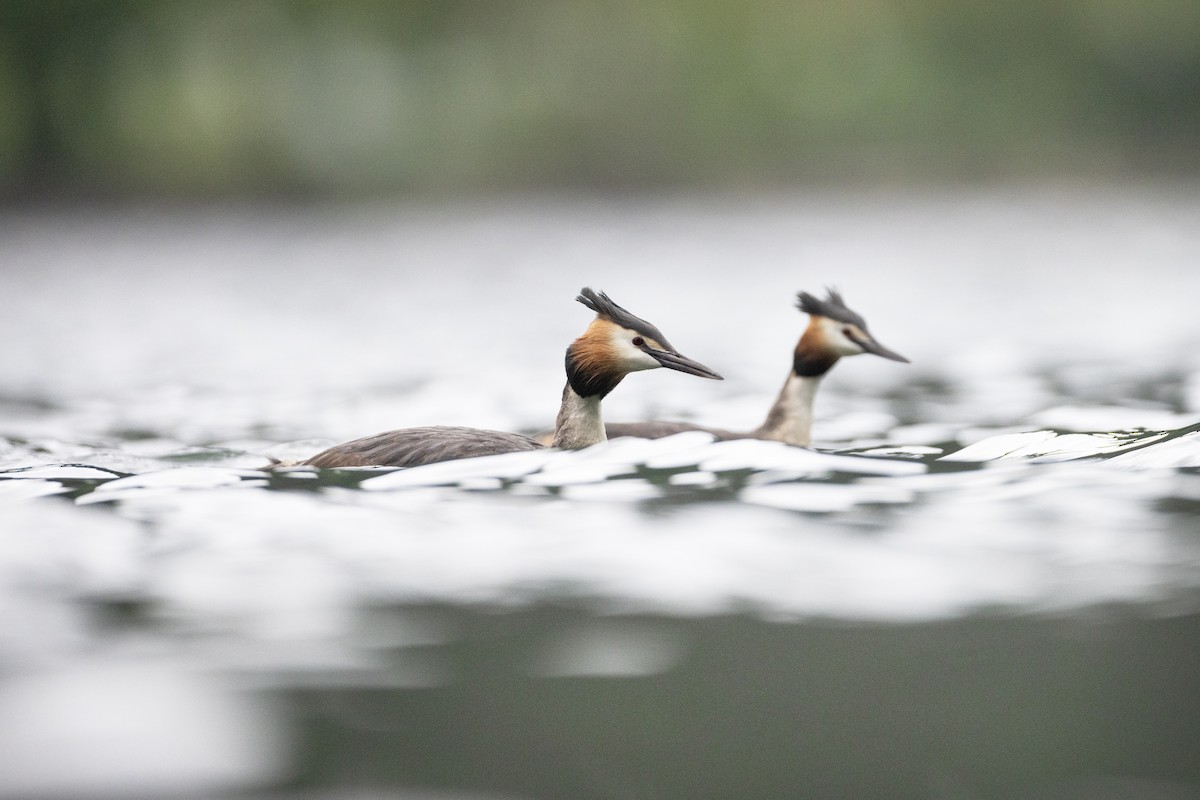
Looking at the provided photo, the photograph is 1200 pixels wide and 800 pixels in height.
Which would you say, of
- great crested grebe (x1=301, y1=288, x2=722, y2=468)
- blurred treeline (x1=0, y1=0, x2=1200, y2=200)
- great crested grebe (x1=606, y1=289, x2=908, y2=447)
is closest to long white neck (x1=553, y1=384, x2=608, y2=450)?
great crested grebe (x1=301, y1=288, x2=722, y2=468)

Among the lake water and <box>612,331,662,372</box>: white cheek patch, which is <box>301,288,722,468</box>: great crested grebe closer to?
<box>612,331,662,372</box>: white cheek patch

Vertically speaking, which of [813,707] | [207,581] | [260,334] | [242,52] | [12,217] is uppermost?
[242,52]

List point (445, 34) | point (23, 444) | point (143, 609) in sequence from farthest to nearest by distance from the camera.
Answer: point (445, 34) → point (23, 444) → point (143, 609)

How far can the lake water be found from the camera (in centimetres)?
360

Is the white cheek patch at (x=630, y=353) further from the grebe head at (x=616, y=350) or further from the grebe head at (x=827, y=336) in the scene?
the grebe head at (x=827, y=336)

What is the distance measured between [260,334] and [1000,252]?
1217 centimetres

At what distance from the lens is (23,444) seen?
27.5 feet

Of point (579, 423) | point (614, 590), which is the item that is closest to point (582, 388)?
point (579, 423)

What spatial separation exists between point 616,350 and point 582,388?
0.26 metres

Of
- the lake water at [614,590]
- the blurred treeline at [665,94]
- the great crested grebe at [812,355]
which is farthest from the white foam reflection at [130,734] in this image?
the blurred treeline at [665,94]

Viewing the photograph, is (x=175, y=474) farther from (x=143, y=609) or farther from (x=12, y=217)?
(x=12, y=217)

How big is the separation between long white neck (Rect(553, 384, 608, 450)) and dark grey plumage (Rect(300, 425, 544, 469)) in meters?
0.20

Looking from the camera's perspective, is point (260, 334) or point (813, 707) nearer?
point (813, 707)

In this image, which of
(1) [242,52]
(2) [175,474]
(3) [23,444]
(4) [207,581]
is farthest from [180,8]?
(4) [207,581]
